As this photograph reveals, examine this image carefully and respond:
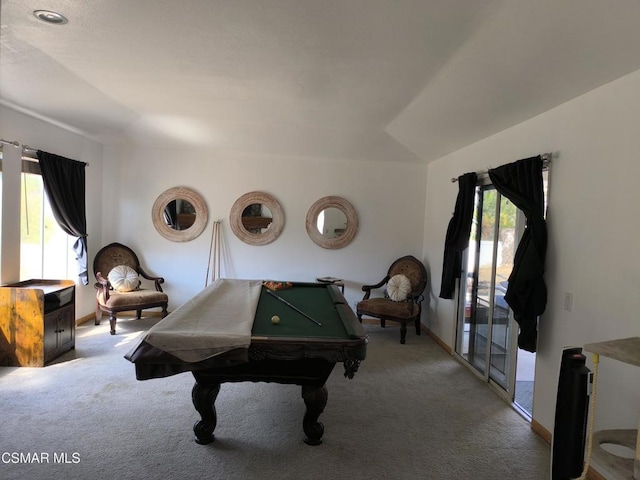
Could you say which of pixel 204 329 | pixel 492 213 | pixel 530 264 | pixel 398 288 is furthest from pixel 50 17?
pixel 398 288

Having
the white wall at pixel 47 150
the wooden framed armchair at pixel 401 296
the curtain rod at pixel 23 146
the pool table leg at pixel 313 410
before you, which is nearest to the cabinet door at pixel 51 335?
the white wall at pixel 47 150

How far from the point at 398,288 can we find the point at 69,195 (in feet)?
14.0

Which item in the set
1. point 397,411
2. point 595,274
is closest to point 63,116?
point 397,411

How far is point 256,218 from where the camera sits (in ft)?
18.7

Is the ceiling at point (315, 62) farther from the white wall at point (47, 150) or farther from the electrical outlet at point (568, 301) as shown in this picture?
the electrical outlet at point (568, 301)

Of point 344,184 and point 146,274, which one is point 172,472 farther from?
point 344,184

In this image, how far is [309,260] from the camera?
579 cm

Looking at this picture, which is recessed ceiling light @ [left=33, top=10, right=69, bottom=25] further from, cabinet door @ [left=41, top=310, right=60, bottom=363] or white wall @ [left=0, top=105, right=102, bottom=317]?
cabinet door @ [left=41, top=310, right=60, bottom=363]

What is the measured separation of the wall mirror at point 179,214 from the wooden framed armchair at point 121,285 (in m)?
0.59

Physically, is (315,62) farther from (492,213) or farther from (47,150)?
(47,150)

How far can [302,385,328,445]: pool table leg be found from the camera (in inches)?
101

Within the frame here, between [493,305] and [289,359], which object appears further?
[493,305]

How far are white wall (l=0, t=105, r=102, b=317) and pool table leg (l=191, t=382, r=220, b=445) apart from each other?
2710 millimetres

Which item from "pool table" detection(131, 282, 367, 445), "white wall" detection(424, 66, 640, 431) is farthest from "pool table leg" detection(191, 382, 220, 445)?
"white wall" detection(424, 66, 640, 431)
